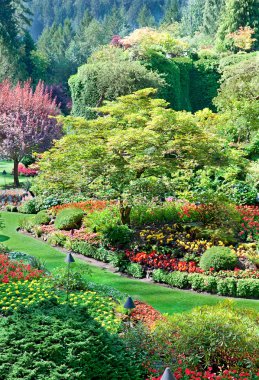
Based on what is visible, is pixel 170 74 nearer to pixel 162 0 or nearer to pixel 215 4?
pixel 215 4

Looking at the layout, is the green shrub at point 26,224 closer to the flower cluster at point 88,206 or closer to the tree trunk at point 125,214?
the flower cluster at point 88,206

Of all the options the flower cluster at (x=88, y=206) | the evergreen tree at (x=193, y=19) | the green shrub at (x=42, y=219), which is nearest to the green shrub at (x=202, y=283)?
the flower cluster at (x=88, y=206)

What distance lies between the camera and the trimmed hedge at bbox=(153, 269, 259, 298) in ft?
40.5

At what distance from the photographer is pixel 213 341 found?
25.4 feet

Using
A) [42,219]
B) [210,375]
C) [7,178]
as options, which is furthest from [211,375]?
[7,178]

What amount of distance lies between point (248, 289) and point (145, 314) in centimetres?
313

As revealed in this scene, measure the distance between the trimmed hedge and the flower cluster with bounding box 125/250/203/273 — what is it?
1.12ft

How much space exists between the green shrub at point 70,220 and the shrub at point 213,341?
9.24m

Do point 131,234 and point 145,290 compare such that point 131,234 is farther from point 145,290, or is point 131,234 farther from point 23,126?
point 23,126

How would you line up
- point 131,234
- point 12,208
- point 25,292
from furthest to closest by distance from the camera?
point 12,208 < point 131,234 < point 25,292

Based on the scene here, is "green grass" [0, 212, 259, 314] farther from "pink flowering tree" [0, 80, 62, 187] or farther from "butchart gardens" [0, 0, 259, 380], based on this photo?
"pink flowering tree" [0, 80, 62, 187]

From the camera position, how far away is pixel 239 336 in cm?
777

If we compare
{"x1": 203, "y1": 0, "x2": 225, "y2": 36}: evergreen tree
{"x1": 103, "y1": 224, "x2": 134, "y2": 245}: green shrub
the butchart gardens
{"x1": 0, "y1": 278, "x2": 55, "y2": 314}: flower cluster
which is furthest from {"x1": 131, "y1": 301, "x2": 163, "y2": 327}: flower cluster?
{"x1": 203, "y1": 0, "x2": 225, "y2": 36}: evergreen tree

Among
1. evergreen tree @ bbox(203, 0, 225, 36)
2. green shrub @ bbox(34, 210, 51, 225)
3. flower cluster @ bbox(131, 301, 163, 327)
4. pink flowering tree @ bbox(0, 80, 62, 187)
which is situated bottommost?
flower cluster @ bbox(131, 301, 163, 327)
